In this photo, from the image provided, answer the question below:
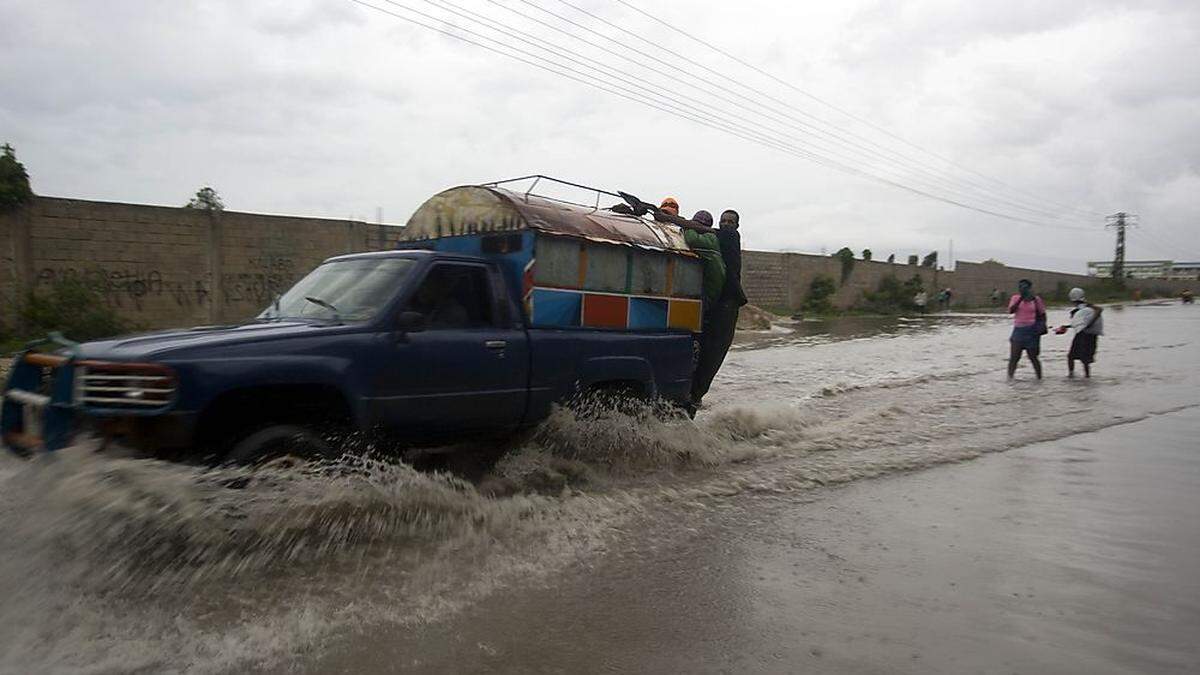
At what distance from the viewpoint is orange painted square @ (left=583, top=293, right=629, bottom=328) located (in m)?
6.77

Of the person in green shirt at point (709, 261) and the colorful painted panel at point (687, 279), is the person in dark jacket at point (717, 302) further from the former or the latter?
the colorful painted panel at point (687, 279)

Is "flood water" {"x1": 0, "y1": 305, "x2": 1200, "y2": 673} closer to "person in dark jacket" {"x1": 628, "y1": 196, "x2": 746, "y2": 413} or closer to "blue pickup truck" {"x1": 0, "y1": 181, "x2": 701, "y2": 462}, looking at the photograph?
"blue pickup truck" {"x1": 0, "y1": 181, "x2": 701, "y2": 462}

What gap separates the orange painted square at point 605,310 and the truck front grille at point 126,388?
3.27m

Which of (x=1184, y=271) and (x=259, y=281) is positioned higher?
(x=1184, y=271)

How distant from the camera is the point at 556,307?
6480 millimetres

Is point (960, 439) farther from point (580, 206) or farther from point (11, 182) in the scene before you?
point (11, 182)

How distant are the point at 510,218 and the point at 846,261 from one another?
33.8m

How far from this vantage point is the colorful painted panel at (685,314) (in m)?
7.76

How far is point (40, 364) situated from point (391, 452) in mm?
2006

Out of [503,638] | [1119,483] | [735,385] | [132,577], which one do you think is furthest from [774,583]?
[735,385]

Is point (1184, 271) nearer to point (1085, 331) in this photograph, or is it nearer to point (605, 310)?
point (1085, 331)

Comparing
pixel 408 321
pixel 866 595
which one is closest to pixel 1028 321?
pixel 866 595

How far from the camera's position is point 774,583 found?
462cm

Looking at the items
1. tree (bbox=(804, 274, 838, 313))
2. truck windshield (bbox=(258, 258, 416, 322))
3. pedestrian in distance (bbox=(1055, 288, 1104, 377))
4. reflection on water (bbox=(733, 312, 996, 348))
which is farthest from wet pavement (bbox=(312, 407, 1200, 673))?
tree (bbox=(804, 274, 838, 313))
